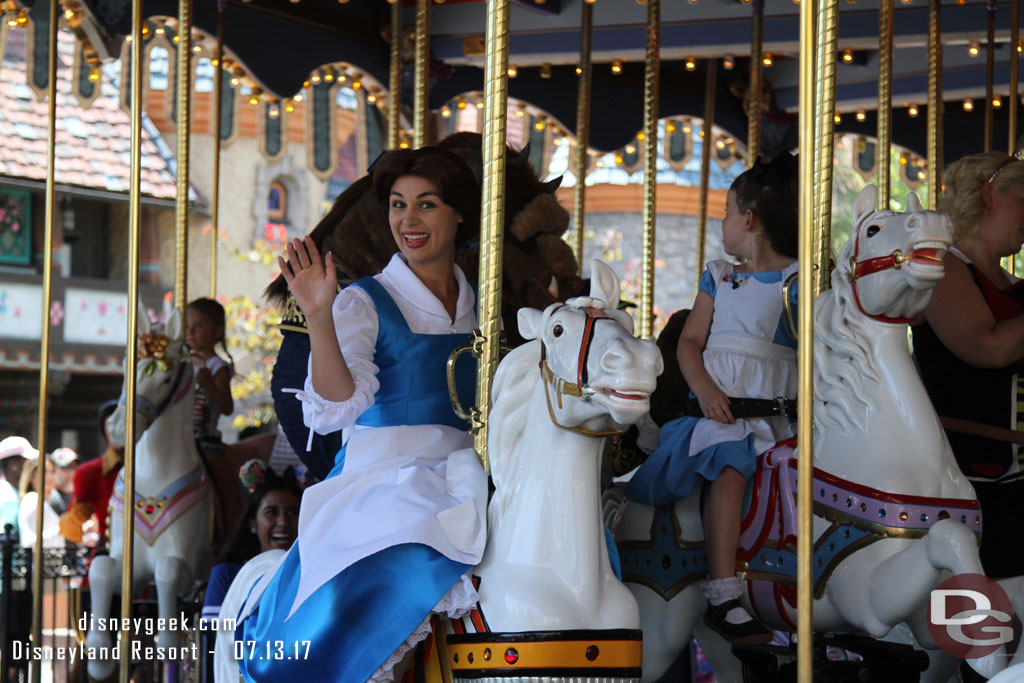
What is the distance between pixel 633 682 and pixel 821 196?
123 centimetres

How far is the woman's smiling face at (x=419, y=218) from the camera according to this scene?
3.21m

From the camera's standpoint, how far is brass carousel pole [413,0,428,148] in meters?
4.70

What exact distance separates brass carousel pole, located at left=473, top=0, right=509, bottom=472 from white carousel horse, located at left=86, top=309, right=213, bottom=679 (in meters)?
2.52

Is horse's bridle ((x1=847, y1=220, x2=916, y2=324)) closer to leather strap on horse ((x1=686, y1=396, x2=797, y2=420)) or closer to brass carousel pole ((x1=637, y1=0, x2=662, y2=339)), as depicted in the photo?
leather strap on horse ((x1=686, y1=396, x2=797, y2=420))

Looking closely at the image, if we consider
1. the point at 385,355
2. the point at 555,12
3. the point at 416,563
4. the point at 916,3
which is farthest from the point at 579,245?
the point at 416,563

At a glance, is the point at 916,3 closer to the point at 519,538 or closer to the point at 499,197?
the point at 499,197

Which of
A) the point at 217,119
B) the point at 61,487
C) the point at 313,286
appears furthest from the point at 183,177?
the point at 61,487

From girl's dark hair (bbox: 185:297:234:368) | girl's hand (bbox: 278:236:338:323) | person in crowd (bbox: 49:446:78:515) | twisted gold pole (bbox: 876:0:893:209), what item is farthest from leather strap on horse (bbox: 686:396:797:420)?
person in crowd (bbox: 49:446:78:515)

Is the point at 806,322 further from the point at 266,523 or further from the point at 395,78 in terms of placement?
the point at 395,78

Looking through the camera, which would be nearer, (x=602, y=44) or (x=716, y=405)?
(x=716, y=405)

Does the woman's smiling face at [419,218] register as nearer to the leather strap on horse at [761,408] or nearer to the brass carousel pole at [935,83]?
the leather strap on horse at [761,408]

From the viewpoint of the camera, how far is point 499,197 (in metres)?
3.00

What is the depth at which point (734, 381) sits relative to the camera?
11.8 feet

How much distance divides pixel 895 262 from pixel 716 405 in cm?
68
